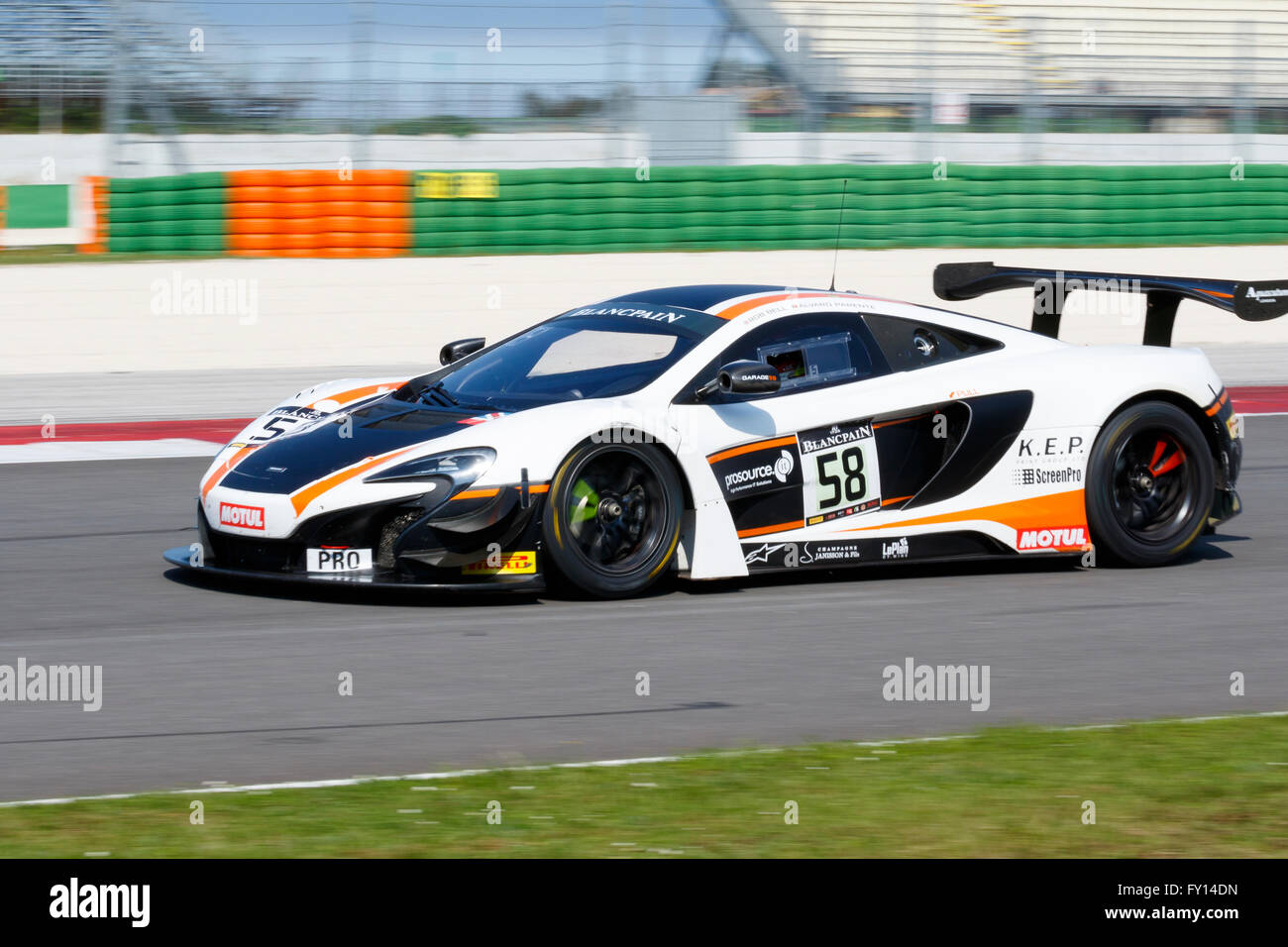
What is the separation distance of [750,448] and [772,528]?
1.19ft

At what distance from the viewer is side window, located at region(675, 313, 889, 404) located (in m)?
8.05

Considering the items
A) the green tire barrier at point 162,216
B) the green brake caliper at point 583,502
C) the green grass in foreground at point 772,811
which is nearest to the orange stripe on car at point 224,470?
the green brake caliper at point 583,502

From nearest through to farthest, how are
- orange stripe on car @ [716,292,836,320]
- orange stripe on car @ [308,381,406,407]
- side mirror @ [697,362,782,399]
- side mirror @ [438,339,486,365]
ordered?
side mirror @ [697,362,782,399] < orange stripe on car @ [716,292,836,320] < orange stripe on car @ [308,381,406,407] < side mirror @ [438,339,486,365]

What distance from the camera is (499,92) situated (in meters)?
17.8

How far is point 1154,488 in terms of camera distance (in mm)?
8773

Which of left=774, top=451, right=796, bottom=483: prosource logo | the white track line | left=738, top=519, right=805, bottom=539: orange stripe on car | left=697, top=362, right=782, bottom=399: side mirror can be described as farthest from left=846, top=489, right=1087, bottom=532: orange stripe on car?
the white track line

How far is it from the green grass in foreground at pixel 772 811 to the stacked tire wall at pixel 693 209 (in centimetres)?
1165

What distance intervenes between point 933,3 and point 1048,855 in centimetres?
1747

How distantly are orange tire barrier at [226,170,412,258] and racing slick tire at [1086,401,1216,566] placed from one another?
10886mm

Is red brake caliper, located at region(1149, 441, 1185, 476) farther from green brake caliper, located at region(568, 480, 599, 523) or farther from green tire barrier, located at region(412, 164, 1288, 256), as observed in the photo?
green tire barrier, located at region(412, 164, 1288, 256)

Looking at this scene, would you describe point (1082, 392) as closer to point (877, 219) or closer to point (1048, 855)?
point (1048, 855)

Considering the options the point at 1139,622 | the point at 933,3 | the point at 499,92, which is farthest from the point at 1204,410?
the point at 933,3

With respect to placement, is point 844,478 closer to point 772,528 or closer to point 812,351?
point 772,528

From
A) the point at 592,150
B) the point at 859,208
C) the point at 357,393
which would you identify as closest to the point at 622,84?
the point at 592,150
